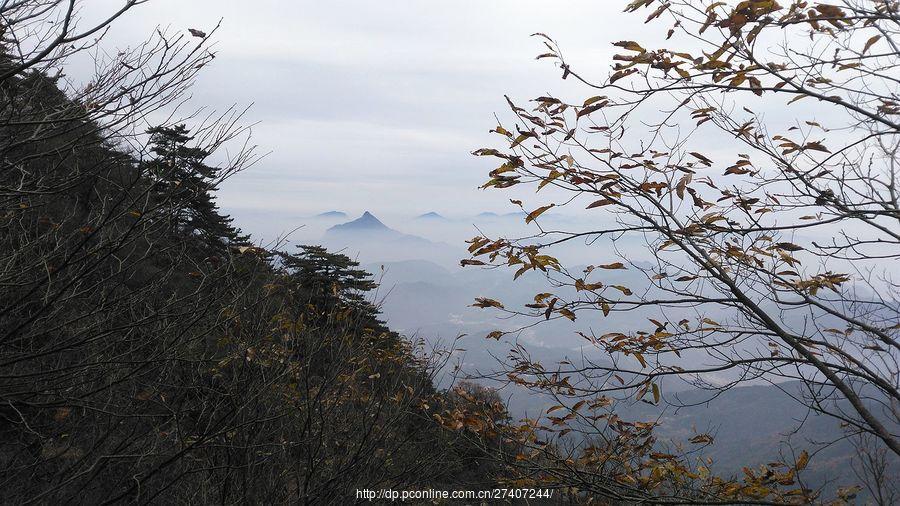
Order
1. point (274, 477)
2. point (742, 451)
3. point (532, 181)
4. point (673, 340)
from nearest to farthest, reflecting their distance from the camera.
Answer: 1. point (532, 181)
2. point (673, 340)
3. point (274, 477)
4. point (742, 451)

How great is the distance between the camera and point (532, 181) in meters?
3.62

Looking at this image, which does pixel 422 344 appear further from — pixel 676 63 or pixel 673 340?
pixel 676 63

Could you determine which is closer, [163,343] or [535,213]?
[535,213]

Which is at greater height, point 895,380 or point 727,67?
point 727,67

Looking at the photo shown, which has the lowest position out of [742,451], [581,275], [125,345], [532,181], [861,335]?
[742,451]

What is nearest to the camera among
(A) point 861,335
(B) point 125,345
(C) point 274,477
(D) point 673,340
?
(D) point 673,340

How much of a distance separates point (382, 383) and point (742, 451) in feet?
563

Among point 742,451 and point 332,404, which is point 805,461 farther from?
point 742,451

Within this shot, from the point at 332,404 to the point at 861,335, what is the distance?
18.7 feet

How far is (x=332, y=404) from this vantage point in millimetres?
6152

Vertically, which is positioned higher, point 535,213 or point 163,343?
point 535,213

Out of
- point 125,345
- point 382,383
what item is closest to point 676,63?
point 382,383

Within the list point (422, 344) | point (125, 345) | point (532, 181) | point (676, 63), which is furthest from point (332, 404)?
point (676, 63)

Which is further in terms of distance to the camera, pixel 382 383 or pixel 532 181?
pixel 382 383
